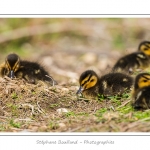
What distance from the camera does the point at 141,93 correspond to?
4.91 metres

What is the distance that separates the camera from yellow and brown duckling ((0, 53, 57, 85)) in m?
6.13

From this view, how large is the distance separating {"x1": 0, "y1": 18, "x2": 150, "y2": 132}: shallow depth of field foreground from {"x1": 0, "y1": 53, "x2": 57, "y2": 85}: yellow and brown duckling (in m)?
0.12

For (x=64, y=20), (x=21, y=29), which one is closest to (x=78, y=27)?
(x=64, y=20)

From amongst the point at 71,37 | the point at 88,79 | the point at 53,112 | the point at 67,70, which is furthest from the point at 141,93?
the point at 71,37

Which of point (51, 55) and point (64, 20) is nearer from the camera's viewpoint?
point (51, 55)

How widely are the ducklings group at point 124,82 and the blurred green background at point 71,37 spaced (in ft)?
11.3

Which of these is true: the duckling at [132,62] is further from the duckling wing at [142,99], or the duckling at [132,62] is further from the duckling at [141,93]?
the duckling wing at [142,99]

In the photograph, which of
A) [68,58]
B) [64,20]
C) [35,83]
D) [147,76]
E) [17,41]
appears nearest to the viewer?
[147,76]

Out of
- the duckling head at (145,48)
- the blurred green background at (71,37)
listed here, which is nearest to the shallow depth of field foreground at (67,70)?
the blurred green background at (71,37)

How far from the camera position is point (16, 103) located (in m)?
5.58

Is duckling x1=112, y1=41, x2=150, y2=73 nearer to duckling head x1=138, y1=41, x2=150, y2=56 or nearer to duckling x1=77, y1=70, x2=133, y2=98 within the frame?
duckling head x1=138, y1=41, x2=150, y2=56

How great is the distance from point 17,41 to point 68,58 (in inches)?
55.3

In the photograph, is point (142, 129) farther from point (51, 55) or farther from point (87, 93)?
point (51, 55)

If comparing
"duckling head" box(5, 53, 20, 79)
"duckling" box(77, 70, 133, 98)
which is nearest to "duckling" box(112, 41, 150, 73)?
"duckling" box(77, 70, 133, 98)
